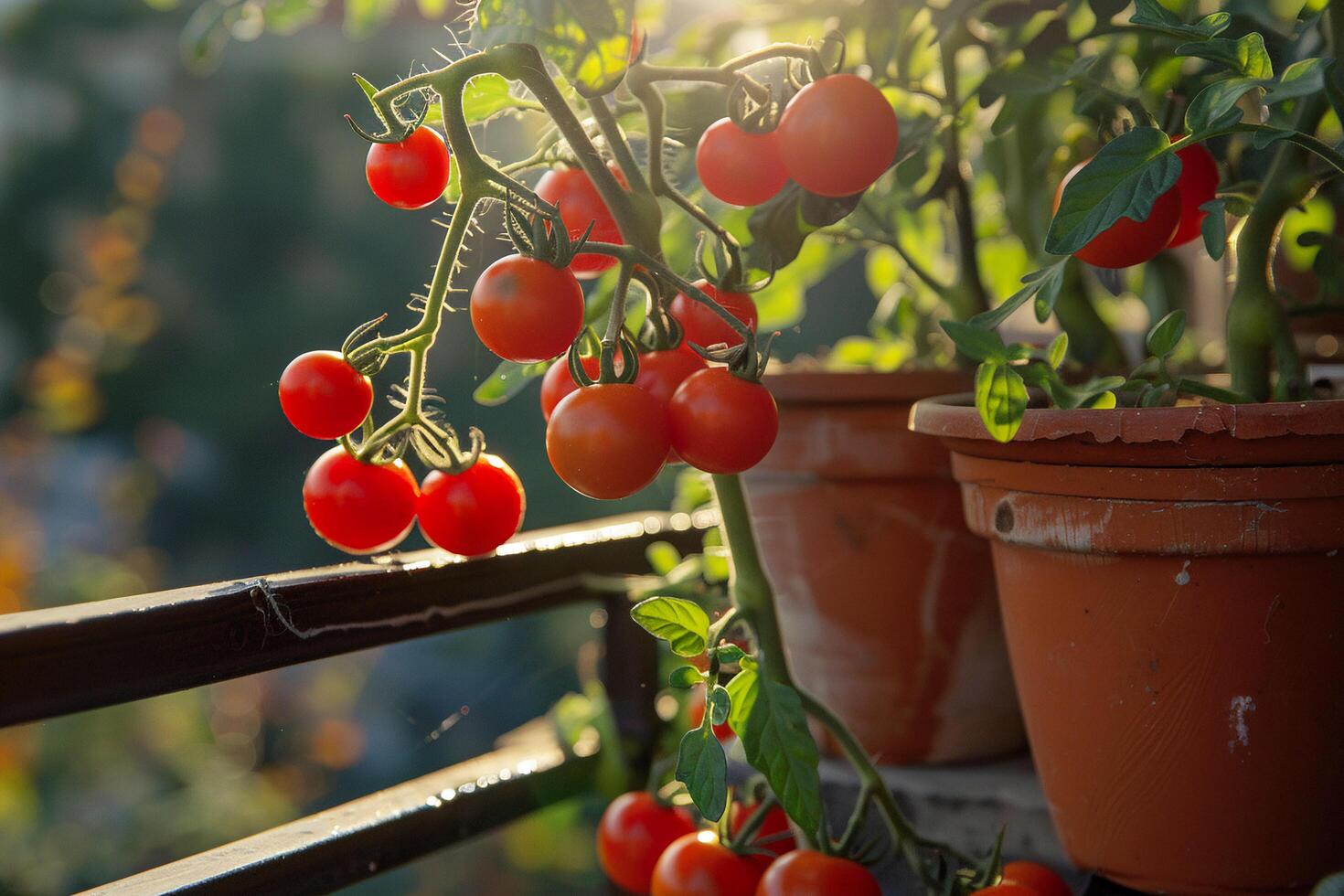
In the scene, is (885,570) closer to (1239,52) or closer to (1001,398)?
(1001,398)

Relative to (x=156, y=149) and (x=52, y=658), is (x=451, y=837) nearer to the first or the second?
(x=52, y=658)

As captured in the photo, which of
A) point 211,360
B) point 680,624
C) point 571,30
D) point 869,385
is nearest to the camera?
point 571,30

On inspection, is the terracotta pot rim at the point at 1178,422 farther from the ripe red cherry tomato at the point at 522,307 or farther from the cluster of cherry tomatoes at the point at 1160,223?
the ripe red cherry tomato at the point at 522,307

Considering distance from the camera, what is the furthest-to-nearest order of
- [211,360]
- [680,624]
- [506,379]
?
[211,360], [506,379], [680,624]

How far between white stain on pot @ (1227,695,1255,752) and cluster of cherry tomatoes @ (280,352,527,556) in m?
0.39

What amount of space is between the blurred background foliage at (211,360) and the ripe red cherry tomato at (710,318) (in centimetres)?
134

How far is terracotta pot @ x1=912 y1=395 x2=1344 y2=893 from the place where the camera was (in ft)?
1.82

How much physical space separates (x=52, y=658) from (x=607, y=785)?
1.64ft

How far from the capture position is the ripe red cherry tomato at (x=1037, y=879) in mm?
615

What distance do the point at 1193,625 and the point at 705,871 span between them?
0.30m

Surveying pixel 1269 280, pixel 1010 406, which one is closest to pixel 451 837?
pixel 1010 406

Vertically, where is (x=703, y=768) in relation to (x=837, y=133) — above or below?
below

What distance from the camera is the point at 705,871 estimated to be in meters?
0.63

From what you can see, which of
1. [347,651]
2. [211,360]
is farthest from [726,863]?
[211,360]
